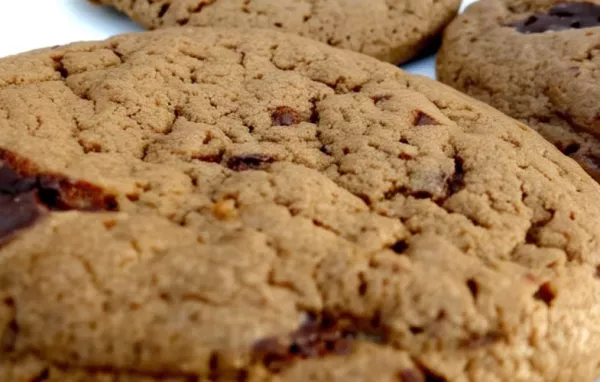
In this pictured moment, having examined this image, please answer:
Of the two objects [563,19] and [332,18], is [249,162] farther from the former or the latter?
[563,19]

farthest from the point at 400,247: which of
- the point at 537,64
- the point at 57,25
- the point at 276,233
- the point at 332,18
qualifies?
the point at 57,25

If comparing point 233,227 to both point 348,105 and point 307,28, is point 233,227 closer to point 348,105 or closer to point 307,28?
point 348,105

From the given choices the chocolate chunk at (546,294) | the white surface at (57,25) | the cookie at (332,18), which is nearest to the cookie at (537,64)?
the cookie at (332,18)

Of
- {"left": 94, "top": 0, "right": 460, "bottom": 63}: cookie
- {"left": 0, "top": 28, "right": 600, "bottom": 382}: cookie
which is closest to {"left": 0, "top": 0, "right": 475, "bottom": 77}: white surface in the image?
{"left": 94, "top": 0, "right": 460, "bottom": 63}: cookie

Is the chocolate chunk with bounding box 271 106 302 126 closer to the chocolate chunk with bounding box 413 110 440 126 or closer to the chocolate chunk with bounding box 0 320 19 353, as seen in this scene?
the chocolate chunk with bounding box 413 110 440 126

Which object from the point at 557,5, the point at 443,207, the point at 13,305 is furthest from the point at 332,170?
the point at 557,5

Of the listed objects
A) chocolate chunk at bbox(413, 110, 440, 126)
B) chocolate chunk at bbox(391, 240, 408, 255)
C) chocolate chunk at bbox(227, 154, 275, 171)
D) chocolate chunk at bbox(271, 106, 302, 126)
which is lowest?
chocolate chunk at bbox(391, 240, 408, 255)

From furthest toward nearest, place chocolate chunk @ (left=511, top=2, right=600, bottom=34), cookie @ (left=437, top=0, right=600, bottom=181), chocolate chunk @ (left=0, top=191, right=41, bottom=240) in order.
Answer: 1. chocolate chunk @ (left=511, top=2, right=600, bottom=34)
2. cookie @ (left=437, top=0, right=600, bottom=181)
3. chocolate chunk @ (left=0, top=191, right=41, bottom=240)
